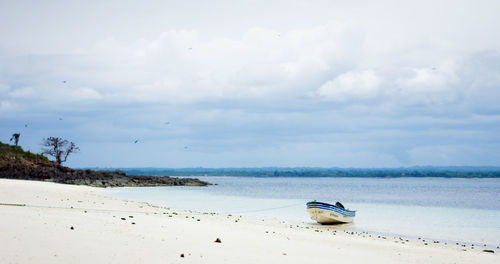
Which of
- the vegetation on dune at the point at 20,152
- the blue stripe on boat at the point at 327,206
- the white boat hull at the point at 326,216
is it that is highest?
the vegetation on dune at the point at 20,152

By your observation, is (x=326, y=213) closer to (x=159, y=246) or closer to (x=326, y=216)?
(x=326, y=216)

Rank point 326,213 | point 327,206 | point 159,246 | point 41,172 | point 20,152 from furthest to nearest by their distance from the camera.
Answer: point 20,152
point 41,172
point 326,213
point 327,206
point 159,246

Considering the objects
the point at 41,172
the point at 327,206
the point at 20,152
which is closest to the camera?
the point at 327,206

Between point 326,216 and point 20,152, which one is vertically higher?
point 20,152

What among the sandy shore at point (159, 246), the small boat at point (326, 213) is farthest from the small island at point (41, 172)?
the sandy shore at point (159, 246)

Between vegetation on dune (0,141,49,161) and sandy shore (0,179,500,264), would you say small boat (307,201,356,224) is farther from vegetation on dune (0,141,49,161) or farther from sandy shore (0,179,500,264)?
vegetation on dune (0,141,49,161)

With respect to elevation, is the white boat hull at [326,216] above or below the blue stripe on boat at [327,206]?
below

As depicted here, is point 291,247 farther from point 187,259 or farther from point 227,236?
point 187,259

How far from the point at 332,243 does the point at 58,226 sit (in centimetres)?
937

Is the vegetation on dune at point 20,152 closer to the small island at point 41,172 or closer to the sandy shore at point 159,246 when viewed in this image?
the small island at point 41,172

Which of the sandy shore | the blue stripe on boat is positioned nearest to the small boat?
the blue stripe on boat

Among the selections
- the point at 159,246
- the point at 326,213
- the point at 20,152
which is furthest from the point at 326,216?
the point at 20,152

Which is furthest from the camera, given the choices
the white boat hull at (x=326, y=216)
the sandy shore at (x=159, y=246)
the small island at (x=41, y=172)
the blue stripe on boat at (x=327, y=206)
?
the small island at (x=41, y=172)

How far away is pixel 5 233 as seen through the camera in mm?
11414
